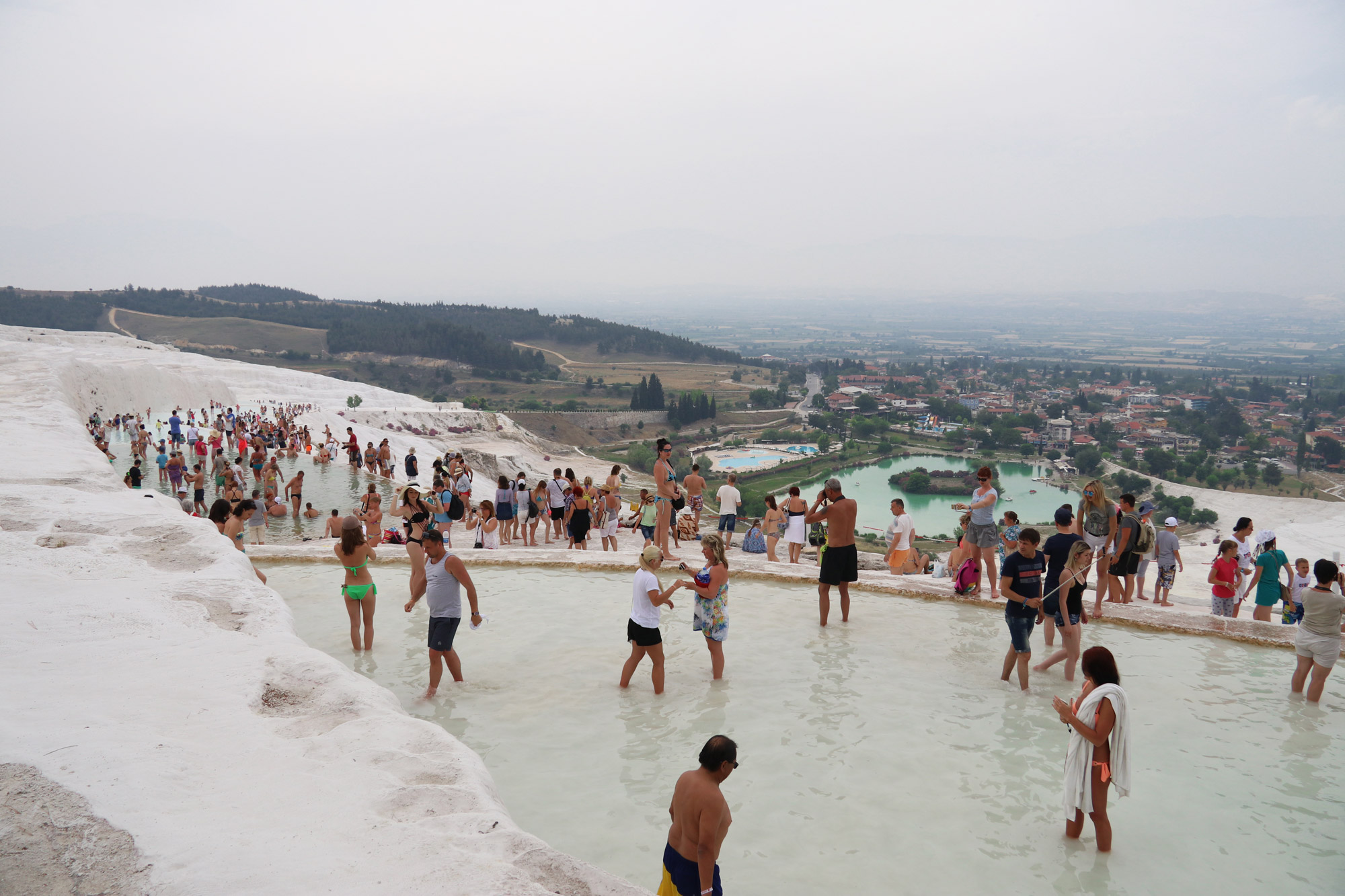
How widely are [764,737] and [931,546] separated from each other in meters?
49.9

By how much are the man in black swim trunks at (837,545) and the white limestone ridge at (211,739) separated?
15.5 ft

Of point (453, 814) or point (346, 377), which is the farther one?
point (346, 377)

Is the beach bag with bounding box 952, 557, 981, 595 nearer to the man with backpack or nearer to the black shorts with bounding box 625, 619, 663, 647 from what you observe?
the man with backpack

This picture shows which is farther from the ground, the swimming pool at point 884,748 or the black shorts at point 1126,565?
the black shorts at point 1126,565

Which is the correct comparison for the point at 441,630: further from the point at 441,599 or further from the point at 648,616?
the point at 648,616

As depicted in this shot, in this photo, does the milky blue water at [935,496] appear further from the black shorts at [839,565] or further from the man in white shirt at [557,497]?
the black shorts at [839,565]

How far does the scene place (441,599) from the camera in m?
6.57

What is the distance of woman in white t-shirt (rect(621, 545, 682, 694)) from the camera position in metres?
6.38

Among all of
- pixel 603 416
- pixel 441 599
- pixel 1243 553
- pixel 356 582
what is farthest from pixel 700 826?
pixel 603 416

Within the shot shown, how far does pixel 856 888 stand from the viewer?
4332 millimetres

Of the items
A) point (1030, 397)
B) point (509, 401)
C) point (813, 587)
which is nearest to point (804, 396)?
point (1030, 397)

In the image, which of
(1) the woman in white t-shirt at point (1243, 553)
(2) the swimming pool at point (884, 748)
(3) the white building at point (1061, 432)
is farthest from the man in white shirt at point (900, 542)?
(3) the white building at point (1061, 432)

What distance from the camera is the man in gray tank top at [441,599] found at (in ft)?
21.3

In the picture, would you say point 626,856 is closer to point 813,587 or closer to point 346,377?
point 813,587
